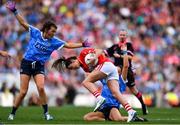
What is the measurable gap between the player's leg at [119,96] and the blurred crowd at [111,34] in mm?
13756

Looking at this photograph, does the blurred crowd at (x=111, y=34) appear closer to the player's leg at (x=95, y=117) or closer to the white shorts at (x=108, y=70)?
the player's leg at (x=95, y=117)

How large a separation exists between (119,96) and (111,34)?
1818cm

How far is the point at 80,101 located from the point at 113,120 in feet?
43.5

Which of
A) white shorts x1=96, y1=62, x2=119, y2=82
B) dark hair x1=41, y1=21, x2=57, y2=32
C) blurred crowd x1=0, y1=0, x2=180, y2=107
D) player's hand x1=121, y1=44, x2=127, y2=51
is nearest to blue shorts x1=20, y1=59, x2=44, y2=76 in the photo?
dark hair x1=41, y1=21, x2=57, y2=32

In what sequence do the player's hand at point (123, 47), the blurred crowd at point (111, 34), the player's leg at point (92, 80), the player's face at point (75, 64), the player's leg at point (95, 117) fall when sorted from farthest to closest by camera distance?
the blurred crowd at point (111, 34)
the player's hand at point (123, 47)
the player's leg at point (95, 117)
the player's face at point (75, 64)
the player's leg at point (92, 80)

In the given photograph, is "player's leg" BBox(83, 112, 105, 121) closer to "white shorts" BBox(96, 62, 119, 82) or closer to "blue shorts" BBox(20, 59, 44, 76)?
"white shorts" BBox(96, 62, 119, 82)

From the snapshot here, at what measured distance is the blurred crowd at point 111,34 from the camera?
1225 inches

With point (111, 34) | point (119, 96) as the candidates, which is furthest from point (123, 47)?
point (111, 34)

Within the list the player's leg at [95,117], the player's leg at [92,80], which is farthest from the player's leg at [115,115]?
the player's leg at [92,80]

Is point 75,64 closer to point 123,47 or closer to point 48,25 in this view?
point 48,25

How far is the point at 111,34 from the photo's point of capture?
34531 mm

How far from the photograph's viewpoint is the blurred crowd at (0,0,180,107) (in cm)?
3112

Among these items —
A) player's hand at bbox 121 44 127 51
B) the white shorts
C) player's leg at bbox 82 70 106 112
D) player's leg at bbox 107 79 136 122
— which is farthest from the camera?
player's hand at bbox 121 44 127 51

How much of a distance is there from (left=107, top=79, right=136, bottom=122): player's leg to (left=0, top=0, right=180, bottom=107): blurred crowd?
1376 centimetres
